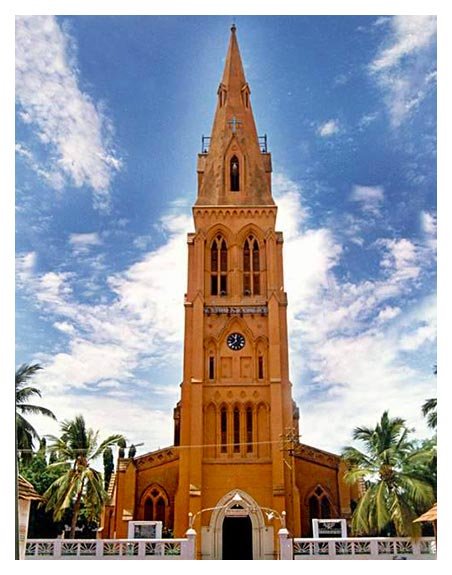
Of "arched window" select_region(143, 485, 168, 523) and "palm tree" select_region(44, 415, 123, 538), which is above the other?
"palm tree" select_region(44, 415, 123, 538)

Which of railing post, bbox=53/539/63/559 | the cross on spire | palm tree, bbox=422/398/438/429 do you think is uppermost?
the cross on spire

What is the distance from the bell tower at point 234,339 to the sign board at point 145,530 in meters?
4.71

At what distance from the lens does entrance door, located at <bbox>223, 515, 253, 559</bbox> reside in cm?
2922

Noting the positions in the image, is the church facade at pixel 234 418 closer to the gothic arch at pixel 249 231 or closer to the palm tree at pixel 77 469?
the gothic arch at pixel 249 231

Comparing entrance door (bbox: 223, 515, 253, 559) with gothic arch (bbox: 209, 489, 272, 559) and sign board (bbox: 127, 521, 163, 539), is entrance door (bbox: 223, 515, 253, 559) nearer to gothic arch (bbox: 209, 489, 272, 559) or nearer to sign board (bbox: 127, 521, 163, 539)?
gothic arch (bbox: 209, 489, 272, 559)

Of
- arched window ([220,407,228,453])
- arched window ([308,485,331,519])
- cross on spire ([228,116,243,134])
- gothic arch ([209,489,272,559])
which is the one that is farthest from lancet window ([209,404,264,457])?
cross on spire ([228,116,243,134])

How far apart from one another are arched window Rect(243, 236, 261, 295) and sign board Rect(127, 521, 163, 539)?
13.7 metres

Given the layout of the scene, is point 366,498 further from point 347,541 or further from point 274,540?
point 274,540

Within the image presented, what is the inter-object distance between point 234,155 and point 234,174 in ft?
3.67

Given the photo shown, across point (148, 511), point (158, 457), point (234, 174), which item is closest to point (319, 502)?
point (158, 457)

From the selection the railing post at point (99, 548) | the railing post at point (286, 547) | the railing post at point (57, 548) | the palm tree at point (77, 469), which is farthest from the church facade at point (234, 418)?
the railing post at point (57, 548)

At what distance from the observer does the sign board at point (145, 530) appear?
2378 cm
